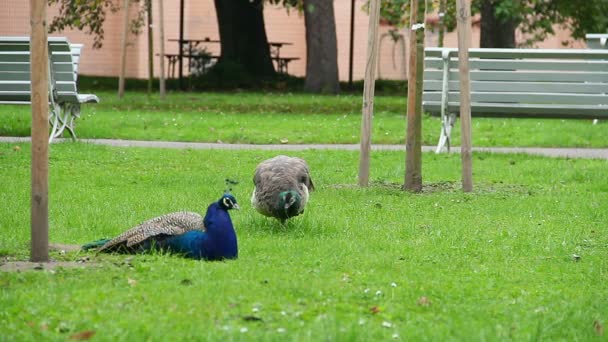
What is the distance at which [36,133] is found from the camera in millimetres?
6270

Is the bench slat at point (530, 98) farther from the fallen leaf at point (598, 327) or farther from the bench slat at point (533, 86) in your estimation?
the fallen leaf at point (598, 327)

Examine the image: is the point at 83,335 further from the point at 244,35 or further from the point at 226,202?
the point at 244,35

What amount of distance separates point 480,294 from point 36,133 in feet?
7.93

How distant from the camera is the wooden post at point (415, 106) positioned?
33.1 ft

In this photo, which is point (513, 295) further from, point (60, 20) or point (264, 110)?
point (60, 20)

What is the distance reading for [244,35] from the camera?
27.5m

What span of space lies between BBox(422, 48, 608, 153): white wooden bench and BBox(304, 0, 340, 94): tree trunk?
10.6m

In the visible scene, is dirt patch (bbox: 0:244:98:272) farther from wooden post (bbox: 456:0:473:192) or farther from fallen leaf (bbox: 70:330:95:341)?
wooden post (bbox: 456:0:473:192)

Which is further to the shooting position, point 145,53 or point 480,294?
point 145,53

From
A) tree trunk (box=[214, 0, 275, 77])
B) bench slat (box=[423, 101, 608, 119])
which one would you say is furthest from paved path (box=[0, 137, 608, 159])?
tree trunk (box=[214, 0, 275, 77])

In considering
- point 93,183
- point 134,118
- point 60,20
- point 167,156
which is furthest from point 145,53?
point 93,183

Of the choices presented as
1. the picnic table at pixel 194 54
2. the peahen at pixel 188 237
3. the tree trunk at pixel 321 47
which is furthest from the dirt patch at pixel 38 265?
the picnic table at pixel 194 54

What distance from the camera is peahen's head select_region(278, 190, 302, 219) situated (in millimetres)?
7789

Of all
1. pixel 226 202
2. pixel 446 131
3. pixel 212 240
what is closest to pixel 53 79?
pixel 446 131
